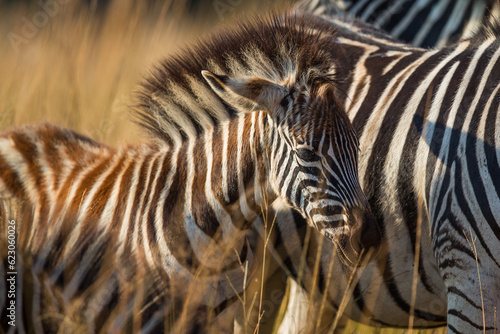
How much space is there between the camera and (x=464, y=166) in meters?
2.86

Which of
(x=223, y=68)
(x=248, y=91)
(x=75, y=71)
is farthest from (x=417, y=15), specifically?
(x=75, y=71)

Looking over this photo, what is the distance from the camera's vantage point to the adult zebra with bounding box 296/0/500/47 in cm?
518

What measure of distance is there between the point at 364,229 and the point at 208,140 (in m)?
0.98

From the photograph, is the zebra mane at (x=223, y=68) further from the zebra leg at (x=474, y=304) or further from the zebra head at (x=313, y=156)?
the zebra leg at (x=474, y=304)

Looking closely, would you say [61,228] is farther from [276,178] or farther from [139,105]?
[276,178]

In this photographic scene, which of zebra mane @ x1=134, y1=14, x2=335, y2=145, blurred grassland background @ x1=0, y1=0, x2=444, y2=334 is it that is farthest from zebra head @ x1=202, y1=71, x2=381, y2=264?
blurred grassland background @ x1=0, y1=0, x2=444, y2=334

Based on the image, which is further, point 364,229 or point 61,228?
point 61,228

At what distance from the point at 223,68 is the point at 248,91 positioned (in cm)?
44

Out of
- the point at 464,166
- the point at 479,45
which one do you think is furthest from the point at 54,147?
the point at 479,45

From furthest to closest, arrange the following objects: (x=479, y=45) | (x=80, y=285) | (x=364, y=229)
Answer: (x=479, y=45) < (x=80, y=285) < (x=364, y=229)

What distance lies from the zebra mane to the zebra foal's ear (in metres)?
0.18

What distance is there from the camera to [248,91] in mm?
2854

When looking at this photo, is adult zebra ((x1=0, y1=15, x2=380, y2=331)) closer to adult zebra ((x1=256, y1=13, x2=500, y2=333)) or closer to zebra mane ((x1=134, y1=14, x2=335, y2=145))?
zebra mane ((x1=134, y1=14, x2=335, y2=145))

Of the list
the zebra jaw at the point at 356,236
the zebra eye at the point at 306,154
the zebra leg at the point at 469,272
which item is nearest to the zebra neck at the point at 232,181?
the zebra eye at the point at 306,154
